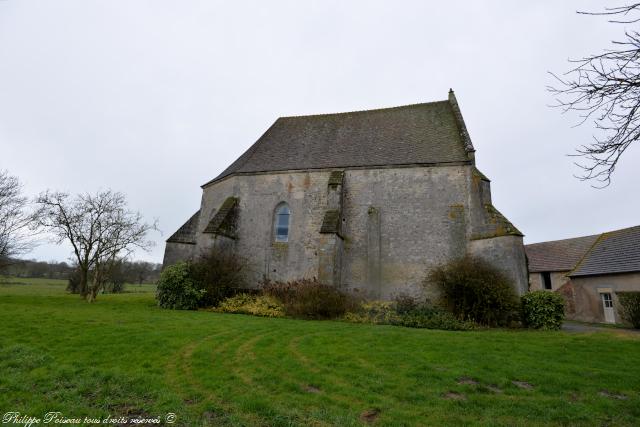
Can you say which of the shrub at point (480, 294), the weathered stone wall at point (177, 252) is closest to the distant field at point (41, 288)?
the weathered stone wall at point (177, 252)

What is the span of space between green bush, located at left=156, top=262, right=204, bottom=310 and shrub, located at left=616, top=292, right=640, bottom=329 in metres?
19.7

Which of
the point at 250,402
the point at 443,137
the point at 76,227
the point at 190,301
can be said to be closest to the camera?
the point at 250,402

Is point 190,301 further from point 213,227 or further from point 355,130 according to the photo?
point 355,130

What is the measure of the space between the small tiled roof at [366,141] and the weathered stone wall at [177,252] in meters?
4.47

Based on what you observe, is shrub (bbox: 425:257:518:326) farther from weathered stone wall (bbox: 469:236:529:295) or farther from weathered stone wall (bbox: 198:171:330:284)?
weathered stone wall (bbox: 198:171:330:284)

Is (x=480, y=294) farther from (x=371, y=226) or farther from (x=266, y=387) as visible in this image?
(x=266, y=387)

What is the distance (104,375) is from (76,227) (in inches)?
731

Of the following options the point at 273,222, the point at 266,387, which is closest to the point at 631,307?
the point at 273,222

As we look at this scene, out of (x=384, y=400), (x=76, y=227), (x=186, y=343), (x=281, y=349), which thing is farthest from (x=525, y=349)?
(x=76, y=227)

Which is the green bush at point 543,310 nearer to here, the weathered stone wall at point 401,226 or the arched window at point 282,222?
the weathered stone wall at point 401,226

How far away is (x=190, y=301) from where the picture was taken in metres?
14.9

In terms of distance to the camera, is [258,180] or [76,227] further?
[76,227]

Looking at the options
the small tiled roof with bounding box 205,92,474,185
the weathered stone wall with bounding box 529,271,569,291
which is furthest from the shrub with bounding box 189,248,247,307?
the weathered stone wall with bounding box 529,271,569,291

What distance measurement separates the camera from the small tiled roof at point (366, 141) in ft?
56.3
